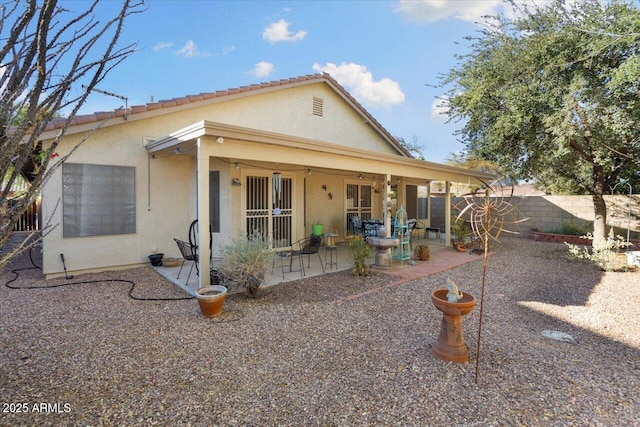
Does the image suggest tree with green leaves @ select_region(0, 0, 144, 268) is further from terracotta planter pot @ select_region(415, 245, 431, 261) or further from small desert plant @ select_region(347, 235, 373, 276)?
terracotta planter pot @ select_region(415, 245, 431, 261)

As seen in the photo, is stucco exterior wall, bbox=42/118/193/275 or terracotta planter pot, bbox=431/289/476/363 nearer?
terracotta planter pot, bbox=431/289/476/363

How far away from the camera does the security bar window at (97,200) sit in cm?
671

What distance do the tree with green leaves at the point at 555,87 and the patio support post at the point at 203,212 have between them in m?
7.64

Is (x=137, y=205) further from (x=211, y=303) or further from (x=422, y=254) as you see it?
(x=422, y=254)

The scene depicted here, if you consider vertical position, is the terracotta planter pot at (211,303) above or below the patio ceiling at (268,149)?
below

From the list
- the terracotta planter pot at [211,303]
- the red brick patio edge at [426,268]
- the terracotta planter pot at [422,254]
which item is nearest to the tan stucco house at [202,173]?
the terracotta planter pot at [211,303]

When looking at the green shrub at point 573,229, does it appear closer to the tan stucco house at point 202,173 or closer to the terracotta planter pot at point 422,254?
the tan stucco house at point 202,173

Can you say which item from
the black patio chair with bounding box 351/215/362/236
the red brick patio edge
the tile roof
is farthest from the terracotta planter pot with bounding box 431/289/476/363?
the black patio chair with bounding box 351/215/362/236

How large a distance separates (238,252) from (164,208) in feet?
11.7

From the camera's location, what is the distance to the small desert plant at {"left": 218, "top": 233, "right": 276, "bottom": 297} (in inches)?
211

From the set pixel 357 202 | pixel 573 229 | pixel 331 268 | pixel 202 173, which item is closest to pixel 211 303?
pixel 202 173

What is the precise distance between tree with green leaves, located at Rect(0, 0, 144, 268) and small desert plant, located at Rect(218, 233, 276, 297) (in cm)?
354

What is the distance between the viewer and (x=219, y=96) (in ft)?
28.4

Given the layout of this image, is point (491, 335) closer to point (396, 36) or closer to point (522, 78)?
point (522, 78)
